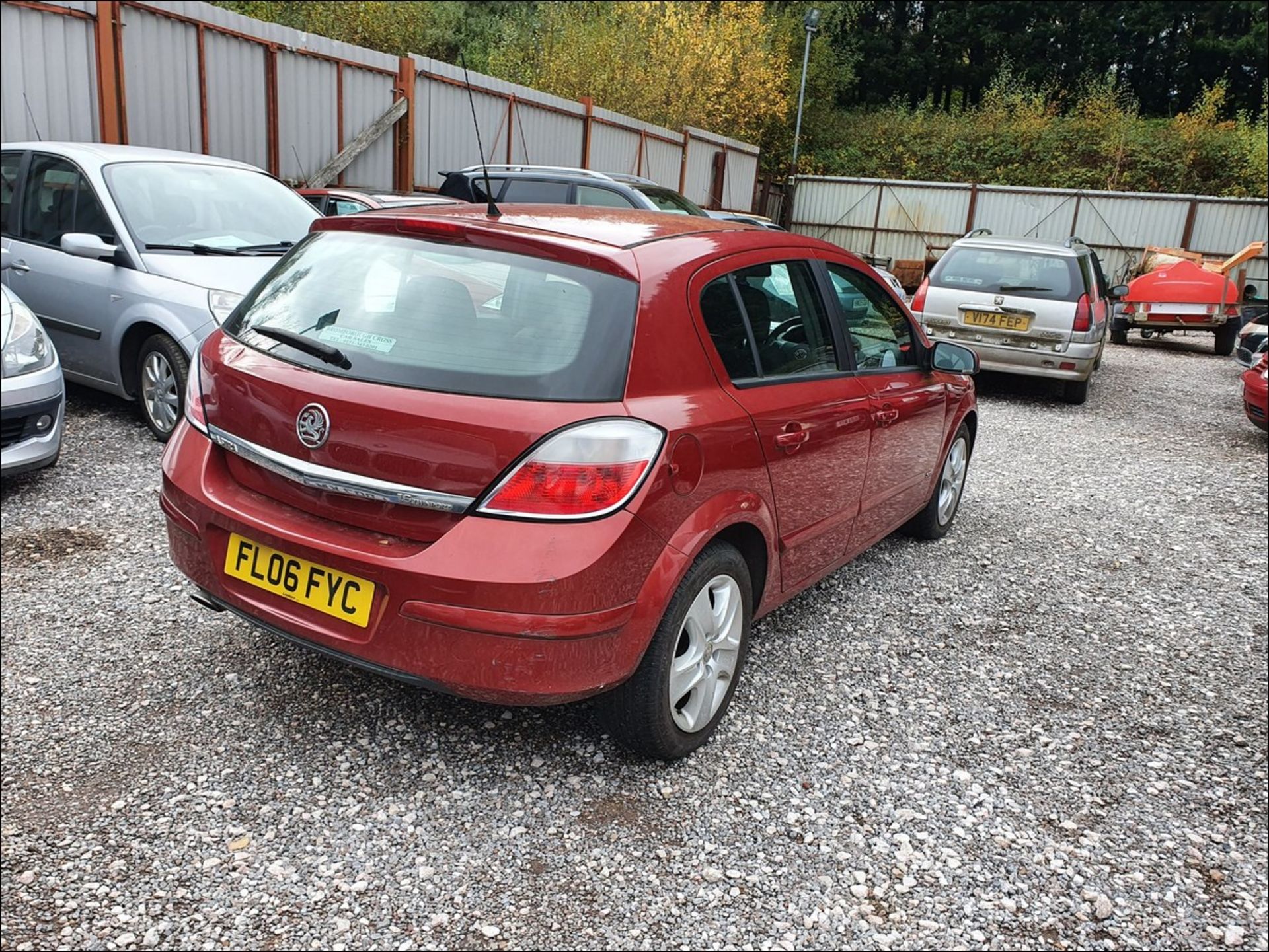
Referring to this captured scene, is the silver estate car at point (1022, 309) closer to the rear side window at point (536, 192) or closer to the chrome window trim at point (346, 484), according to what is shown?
the rear side window at point (536, 192)

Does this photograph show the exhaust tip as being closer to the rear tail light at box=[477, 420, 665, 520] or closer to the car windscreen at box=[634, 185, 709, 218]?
the rear tail light at box=[477, 420, 665, 520]

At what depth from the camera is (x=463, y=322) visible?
103 inches

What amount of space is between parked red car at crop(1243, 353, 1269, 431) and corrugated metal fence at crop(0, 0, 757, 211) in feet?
35.0

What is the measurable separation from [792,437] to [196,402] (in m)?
1.84

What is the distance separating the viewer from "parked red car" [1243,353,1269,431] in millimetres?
7977

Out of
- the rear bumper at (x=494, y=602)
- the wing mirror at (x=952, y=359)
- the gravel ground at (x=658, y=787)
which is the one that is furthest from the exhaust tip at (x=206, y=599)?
the wing mirror at (x=952, y=359)

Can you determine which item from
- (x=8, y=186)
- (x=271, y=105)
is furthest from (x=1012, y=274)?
(x=271, y=105)

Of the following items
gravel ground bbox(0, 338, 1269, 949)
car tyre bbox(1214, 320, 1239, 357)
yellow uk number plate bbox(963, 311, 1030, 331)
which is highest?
yellow uk number plate bbox(963, 311, 1030, 331)

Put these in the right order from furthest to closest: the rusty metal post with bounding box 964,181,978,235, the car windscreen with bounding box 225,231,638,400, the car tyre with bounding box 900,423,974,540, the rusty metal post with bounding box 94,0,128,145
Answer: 1. the rusty metal post with bounding box 964,181,978,235
2. the rusty metal post with bounding box 94,0,128,145
3. the car tyre with bounding box 900,423,974,540
4. the car windscreen with bounding box 225,231,638,400

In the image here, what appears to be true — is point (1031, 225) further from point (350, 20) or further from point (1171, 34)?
point (1171, 34)

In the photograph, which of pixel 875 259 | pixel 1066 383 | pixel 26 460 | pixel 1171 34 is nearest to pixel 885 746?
pixel 26 460

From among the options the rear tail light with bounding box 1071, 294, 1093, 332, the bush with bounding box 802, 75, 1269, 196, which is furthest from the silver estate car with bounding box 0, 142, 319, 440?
the bush with bounding box 802, 75, 1269, 196

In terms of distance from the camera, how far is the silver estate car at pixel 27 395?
4797 millimetres

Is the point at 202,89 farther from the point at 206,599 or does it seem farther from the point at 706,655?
the point at 706,655
